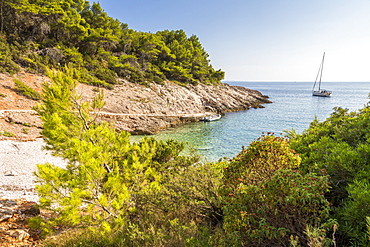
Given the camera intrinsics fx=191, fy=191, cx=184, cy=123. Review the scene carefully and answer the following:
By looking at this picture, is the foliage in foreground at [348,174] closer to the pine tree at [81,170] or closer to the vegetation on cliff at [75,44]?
the pine tree at [81,170]

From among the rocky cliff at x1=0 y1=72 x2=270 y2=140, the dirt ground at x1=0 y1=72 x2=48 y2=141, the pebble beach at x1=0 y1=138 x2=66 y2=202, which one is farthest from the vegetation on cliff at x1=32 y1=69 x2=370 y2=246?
the dirt ground at x1=0 y1=72 x2=48 y2=141

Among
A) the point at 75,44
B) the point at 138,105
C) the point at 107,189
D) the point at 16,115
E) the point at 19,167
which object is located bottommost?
the point at 19,167

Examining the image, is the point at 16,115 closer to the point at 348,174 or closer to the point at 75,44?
the point at 75,44

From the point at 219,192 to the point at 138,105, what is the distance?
27.3 metres

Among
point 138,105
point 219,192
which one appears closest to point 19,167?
point 219,192

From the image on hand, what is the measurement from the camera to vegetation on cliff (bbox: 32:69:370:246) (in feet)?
9.07

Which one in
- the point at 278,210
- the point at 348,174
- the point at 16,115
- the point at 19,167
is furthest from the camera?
the point at 16,115

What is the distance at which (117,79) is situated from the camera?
1373 inches

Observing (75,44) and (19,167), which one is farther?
(75,44)

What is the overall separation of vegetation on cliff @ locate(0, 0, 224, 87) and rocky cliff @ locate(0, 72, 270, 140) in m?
2.50

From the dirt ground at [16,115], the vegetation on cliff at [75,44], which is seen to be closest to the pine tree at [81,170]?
the dirt ground at [16,115]

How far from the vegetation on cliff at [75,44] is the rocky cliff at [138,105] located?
2.50m

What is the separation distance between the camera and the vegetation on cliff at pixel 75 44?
28875mm

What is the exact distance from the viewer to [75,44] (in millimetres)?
36531
